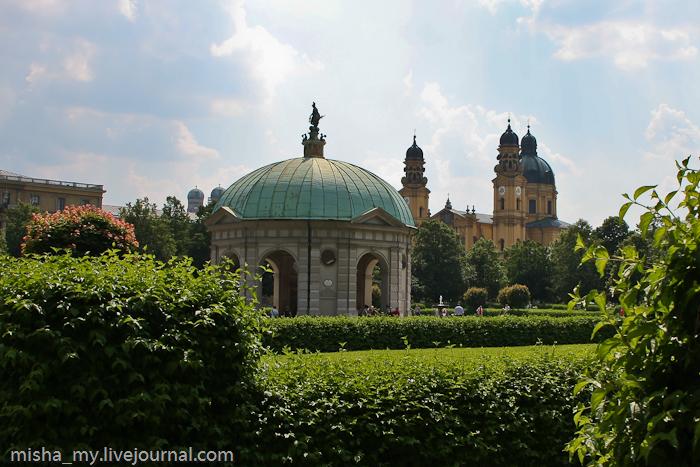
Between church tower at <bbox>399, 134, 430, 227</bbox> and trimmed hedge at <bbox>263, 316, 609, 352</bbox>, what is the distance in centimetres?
8637

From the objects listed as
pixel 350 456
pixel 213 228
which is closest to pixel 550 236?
pixel 213 228

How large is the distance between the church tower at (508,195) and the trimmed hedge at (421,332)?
9353 cm

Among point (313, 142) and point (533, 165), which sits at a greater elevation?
point (533, 165)

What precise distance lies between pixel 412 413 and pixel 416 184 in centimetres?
11003

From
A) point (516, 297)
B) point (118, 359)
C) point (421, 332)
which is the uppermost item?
point (516, 297)

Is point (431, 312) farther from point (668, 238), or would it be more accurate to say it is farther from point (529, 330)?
point (668, 238)

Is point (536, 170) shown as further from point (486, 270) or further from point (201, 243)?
point (201, 243)

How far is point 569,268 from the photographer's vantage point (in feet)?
263

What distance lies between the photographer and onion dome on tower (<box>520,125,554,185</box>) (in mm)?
135875

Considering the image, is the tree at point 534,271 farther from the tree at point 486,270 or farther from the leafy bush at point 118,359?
the leafy bush at point 118,359

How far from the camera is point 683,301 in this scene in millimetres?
4621

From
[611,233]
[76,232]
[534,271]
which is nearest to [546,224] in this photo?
[534,271]

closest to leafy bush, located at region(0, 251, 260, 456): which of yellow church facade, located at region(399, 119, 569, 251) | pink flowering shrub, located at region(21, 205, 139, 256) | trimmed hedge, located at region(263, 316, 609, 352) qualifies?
trimmed hedge, located at region(263, 316, 609, 352)

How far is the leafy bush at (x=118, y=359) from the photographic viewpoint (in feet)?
25.7
